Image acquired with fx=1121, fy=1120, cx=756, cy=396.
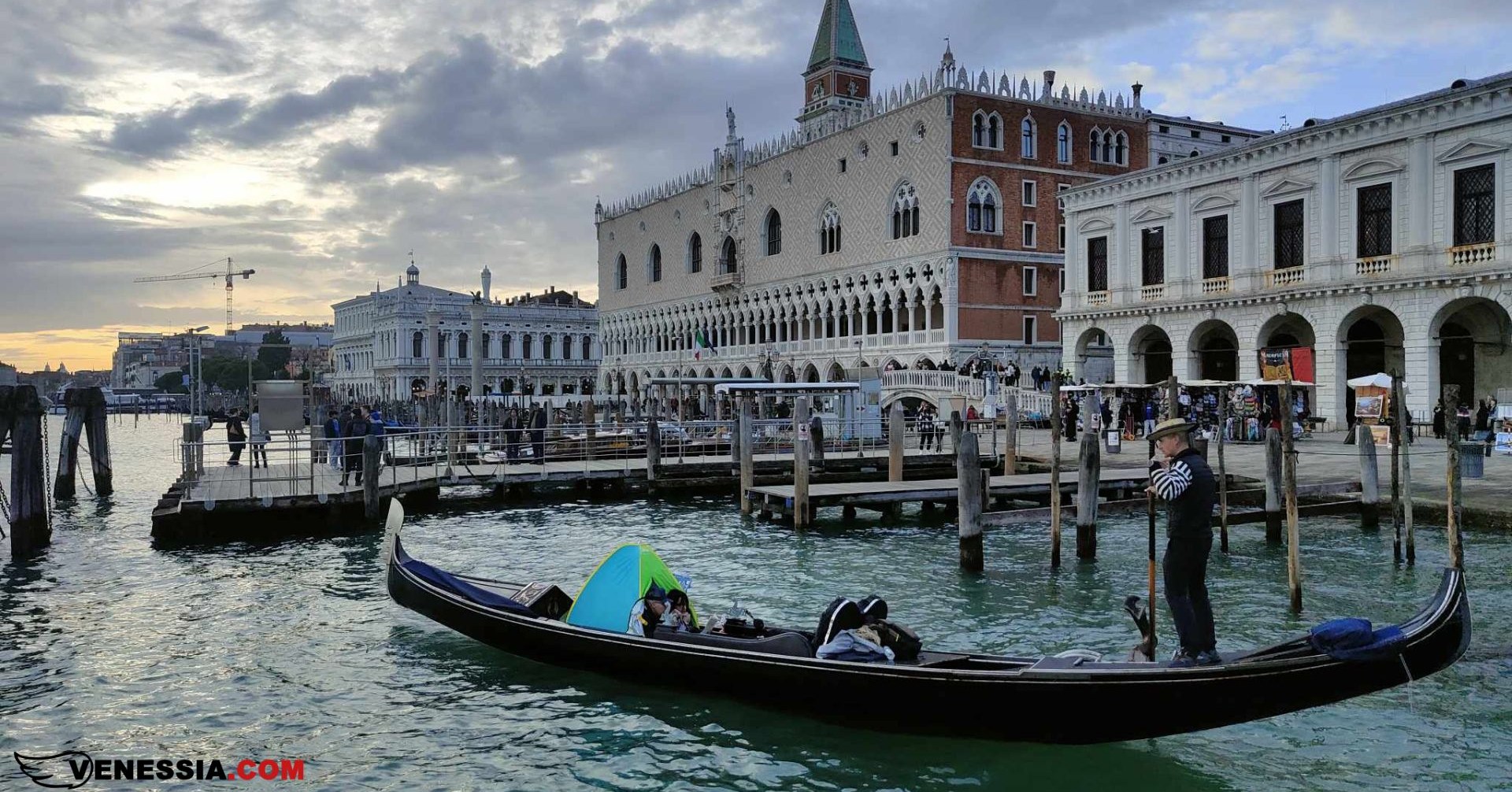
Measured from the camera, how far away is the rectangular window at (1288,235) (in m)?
28.0

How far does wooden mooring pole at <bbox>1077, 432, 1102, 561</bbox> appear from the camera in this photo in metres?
13.5

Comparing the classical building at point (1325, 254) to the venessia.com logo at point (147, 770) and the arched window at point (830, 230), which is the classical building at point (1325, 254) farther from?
the venessia.com logo at point (147, 770)

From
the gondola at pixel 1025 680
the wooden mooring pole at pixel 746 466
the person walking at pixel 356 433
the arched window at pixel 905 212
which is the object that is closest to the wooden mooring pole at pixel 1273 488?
the wooden mooring pole at pixel 746 466

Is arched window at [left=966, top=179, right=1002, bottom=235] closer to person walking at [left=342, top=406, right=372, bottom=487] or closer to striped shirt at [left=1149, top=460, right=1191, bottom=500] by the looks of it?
person walking at [left=342, top=406, right=372, bottom=487]

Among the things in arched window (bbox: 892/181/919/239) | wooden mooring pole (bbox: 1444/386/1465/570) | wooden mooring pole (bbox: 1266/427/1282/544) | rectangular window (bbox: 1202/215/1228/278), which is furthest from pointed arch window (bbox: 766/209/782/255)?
wooden mooring pole (bbox: 1444/386/1465/570)

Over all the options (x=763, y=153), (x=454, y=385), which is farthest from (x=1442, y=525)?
(x=454, y=385)

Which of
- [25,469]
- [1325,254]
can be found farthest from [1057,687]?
[1325,254]

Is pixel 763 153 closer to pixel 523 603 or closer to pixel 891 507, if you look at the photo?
pixel 891 507

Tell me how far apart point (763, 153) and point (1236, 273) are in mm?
26142

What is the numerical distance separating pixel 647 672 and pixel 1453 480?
26.0 feet

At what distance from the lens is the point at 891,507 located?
1936cm

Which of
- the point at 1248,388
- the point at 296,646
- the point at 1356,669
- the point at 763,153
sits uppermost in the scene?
the point at 763,153

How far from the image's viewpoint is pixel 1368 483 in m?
15.8

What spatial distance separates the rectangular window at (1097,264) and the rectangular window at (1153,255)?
135 centimetres
